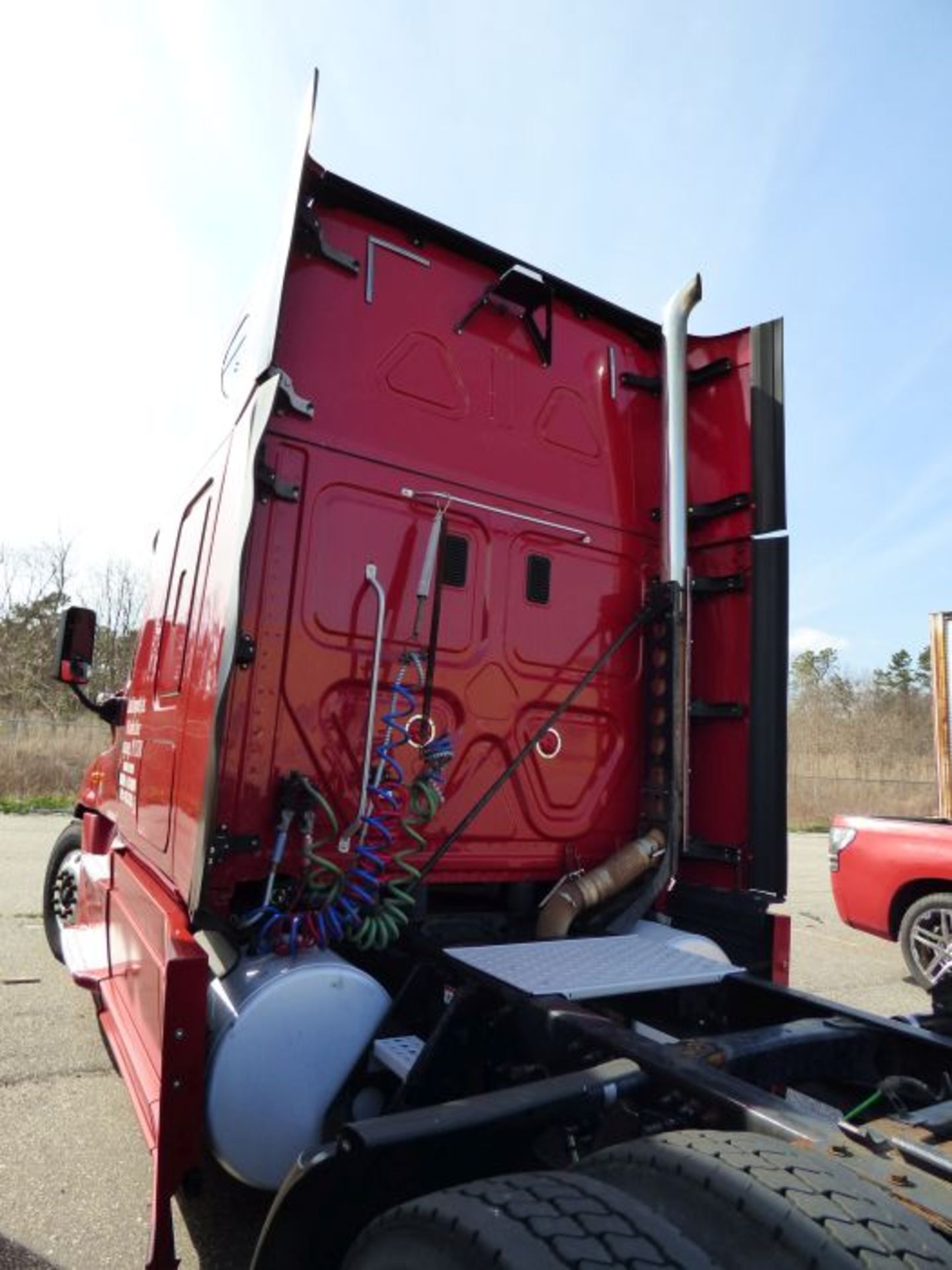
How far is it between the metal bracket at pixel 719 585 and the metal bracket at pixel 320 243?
72.5 inches

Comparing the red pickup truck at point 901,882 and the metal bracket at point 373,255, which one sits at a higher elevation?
the metal bracket at point 373,255

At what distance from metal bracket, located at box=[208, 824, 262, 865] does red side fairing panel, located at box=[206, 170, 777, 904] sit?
42 millimetres

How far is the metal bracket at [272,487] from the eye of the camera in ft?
8.65

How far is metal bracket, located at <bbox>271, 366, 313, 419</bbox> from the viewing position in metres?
2.51

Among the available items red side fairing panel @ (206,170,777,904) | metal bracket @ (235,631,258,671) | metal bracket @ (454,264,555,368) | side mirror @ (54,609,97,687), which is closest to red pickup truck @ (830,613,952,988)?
red side fairing panel @ (206,170,777,904)

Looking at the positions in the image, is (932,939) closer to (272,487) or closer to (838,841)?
(838,841)

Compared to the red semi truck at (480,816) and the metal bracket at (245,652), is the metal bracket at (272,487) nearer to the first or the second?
the red semi truck at (480,816)

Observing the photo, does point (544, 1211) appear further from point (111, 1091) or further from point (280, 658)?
point (111, 1091)

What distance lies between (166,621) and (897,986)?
589 centimetres

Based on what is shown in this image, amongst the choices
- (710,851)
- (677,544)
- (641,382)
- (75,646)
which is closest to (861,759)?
(710,851)

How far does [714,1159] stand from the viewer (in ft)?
4.14

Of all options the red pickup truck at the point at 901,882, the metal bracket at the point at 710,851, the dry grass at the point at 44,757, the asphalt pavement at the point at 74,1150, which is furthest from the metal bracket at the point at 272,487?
the dry grass at the point at 44,757

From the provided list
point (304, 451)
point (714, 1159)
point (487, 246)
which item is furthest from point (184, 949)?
point (487, 246)

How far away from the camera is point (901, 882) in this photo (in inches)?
240
